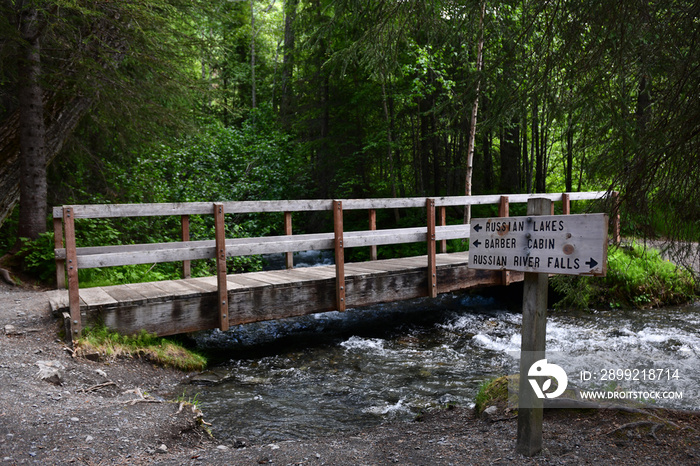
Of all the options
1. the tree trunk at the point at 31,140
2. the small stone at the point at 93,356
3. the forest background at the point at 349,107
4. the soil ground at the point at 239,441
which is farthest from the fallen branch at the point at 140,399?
the tree trunk at the point at 31,140

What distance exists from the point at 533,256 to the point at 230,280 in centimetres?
505

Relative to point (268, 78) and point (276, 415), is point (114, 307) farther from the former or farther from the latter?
point (268, 78)

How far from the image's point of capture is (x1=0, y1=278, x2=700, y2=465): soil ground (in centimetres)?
349

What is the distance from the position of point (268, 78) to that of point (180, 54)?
23123mm

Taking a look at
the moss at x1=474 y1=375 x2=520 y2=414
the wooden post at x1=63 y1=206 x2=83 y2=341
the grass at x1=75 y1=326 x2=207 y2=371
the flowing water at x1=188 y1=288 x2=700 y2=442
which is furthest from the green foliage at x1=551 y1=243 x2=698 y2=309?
the wooden post at x1=63 y1=206 x2=83 y2=341

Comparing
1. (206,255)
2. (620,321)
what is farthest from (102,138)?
(620,321)

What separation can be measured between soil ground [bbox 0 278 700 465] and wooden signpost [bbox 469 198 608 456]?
0.42 meters

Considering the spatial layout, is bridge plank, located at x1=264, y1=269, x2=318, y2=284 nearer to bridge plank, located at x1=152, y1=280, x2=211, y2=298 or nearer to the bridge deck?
the bridge deck

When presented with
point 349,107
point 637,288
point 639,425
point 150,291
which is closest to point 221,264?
point 150,291

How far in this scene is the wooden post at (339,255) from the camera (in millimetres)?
6906

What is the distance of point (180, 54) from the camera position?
9.77m

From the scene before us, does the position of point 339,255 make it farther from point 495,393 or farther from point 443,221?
point 443,221

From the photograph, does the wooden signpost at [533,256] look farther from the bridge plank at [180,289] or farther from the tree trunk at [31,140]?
the tree trunk at [31,140]

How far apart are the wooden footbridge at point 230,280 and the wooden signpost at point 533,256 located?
1.53 m
